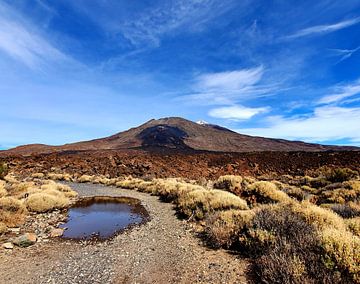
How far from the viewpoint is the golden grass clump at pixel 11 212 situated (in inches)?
462

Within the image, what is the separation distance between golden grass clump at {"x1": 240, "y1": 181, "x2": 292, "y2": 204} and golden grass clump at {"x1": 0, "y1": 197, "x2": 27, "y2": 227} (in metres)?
10.9

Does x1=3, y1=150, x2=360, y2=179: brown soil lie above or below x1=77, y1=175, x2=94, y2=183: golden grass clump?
above

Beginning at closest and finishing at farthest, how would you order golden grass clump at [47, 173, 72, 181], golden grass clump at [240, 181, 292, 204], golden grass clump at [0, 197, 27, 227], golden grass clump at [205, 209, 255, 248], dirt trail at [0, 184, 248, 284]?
dirt trail at [0, 184, 248, 284], golden grass clump at [205, 209, 255, 248], golden grass clump at [0, 197, 27, 227], golden grass clump at [240, 181, 292, 204], golden grass clump at [47, 173, 72, 181]

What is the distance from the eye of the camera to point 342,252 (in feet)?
18.2

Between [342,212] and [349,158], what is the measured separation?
24.9 metres

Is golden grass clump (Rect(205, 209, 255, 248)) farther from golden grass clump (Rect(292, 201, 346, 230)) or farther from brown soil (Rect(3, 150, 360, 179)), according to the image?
brown soil (Rect(3, 150, 360, 179))

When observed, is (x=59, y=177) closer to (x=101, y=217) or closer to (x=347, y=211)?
(x=101, y=217)

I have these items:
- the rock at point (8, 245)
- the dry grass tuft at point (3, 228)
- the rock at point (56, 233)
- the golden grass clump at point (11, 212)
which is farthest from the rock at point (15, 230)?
the rock at point (8, 245)

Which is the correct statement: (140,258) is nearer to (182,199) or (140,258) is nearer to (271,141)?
(182,199)

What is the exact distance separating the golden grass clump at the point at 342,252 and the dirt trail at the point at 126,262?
6.33 ft

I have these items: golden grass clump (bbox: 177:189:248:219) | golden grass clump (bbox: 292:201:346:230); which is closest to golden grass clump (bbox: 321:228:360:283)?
golden grass clump (bbox: 292:201:346:230)

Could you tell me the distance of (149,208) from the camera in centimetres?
1742

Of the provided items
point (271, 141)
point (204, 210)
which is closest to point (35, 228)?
point (204, 210)

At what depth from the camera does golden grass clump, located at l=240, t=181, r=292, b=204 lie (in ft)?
48.2
